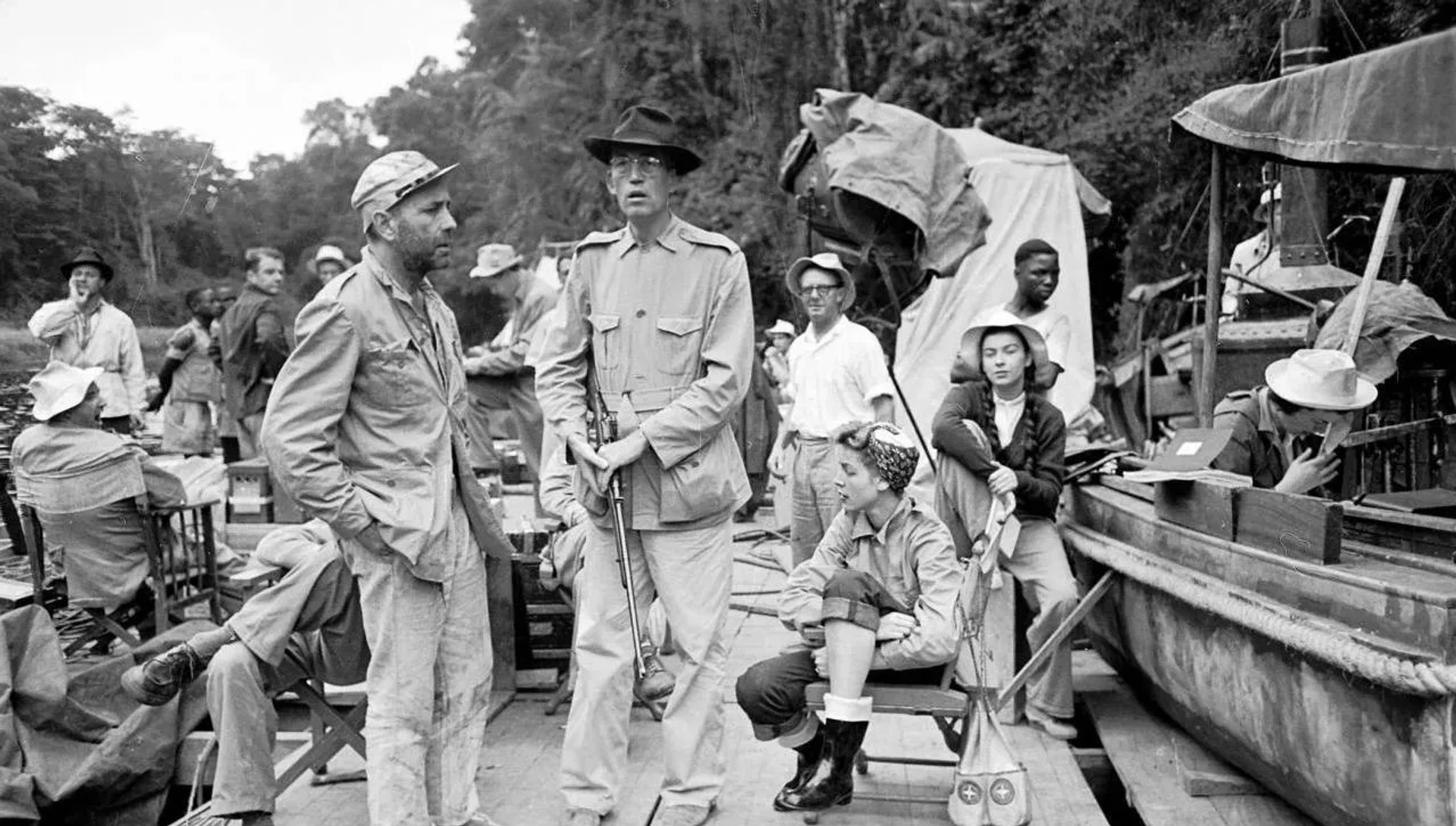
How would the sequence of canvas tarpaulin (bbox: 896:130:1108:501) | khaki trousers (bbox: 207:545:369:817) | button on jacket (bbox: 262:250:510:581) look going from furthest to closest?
canvas tarpaulin (bbox: 896:130:1108:501) → khaki trousers (bbox: 207:545:369:817) → button on jacket (bbox: 262:250:510:581)

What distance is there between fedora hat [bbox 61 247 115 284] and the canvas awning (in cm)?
647

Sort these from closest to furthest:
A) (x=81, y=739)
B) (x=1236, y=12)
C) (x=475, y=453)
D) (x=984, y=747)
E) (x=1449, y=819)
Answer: (x=1449, y=819)
(x=984, y=747)
(x=81, y=739)
(x=475, y=453)
(x=1236, y=12)

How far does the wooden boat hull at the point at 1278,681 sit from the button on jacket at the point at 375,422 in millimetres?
2461

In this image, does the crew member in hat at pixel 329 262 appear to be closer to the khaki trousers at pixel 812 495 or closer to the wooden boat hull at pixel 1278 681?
the khaki trousers at pixel 812 495

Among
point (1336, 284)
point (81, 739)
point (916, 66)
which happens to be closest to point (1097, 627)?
point (1336, 284)

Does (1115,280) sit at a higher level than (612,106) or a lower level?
lower

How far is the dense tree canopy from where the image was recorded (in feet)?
25.5

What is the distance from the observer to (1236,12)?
11.2 m

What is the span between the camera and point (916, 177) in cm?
856

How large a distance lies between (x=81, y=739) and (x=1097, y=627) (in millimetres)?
4383

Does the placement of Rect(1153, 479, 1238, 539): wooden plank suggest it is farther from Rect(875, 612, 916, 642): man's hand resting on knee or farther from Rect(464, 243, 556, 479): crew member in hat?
Rect(464, 243, 556, 479): crew member in hat

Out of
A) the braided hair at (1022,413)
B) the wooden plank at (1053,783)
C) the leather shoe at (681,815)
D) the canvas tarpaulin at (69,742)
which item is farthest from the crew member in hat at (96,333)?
the wooden plank at (1053,783)

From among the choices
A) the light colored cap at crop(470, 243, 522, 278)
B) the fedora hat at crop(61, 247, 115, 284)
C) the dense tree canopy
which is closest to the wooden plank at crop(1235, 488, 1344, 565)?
the dense tree canopy

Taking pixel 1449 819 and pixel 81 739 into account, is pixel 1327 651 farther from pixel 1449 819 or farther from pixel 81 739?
pixel 81 739
